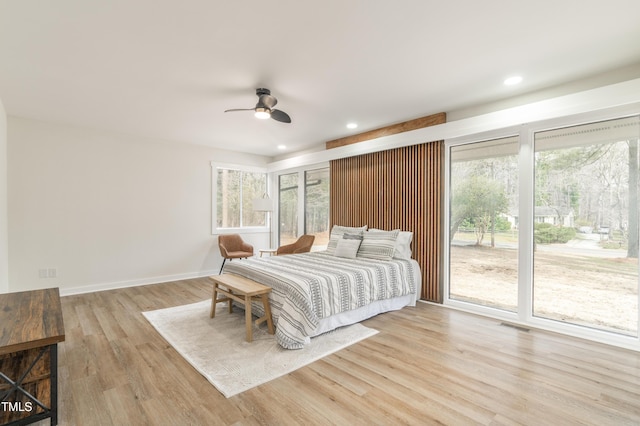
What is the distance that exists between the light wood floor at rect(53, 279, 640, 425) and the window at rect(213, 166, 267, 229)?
133 inches

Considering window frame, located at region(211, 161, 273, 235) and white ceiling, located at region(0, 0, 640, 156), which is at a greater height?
white ceiling, located at region(0, 0, 640, 156)

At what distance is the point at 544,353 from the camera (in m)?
2.74

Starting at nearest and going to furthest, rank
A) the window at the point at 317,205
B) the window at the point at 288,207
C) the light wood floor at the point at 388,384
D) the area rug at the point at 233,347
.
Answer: the light wood floor at the point at 388,384 < the area rug at the point at 233,347 < the window at the point at 317,205 < the window at the point at 288,207

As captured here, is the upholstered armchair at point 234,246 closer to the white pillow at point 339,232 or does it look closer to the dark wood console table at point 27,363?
the white pillow at point 339,232

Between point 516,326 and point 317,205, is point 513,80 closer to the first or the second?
point 516,326

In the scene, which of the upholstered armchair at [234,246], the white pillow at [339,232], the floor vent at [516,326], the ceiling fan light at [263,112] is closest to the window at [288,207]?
the upholstered armchair at [234,246]

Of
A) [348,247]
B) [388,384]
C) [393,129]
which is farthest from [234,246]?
[388,384]

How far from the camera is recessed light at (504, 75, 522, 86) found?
303cm

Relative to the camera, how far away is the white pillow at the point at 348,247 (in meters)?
4.41

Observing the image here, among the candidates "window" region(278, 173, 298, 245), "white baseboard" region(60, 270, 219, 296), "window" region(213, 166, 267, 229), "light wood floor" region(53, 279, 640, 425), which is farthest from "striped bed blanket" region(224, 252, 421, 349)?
"window" region(213, 166, 267, 229)

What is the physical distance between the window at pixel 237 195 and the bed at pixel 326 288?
2591 millimetres

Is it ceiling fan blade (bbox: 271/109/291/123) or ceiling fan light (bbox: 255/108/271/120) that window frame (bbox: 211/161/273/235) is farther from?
ceiling fan light (bbox: 255/108/271/120)

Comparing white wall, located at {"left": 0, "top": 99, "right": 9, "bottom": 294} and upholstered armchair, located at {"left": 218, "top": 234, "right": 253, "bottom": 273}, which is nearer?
white wall, located at {"left": 0, "top": 99, "right": 9, "bottom": 294}

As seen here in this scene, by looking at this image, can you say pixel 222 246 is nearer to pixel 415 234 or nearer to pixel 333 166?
pixel 333 166
